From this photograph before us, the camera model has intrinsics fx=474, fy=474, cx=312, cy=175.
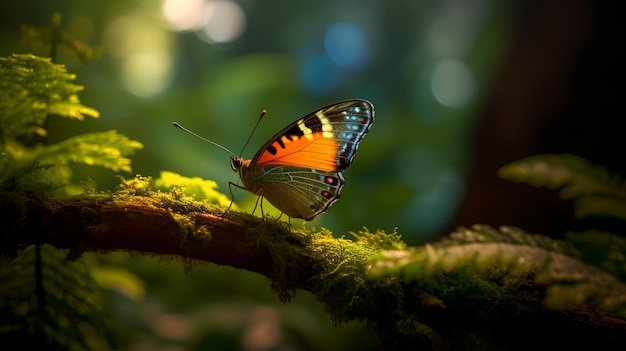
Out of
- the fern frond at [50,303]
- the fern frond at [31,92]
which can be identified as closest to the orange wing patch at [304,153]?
the fern frond at [31,92]

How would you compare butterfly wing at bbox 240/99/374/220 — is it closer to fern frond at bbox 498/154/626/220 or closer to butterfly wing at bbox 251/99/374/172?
butterfly wing at bbox 251/99/374/172

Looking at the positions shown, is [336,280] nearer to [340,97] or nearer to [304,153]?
[304,153]

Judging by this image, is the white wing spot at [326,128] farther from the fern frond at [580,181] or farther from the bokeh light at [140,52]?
the bokeh light at [140,52]

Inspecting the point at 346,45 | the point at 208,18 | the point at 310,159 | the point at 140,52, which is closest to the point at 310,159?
the point at 310,159

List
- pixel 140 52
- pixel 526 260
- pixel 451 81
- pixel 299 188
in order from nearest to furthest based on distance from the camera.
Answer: pixel 526 260 → pixel 299 188 → pixel 140 52 → pixel 451 81

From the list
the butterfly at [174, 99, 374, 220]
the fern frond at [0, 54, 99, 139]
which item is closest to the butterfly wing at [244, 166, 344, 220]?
the butterfly at [174, 99, 374, 220]

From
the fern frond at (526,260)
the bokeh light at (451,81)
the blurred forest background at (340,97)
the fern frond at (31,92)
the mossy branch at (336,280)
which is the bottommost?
the mossy branch at (336,280)
